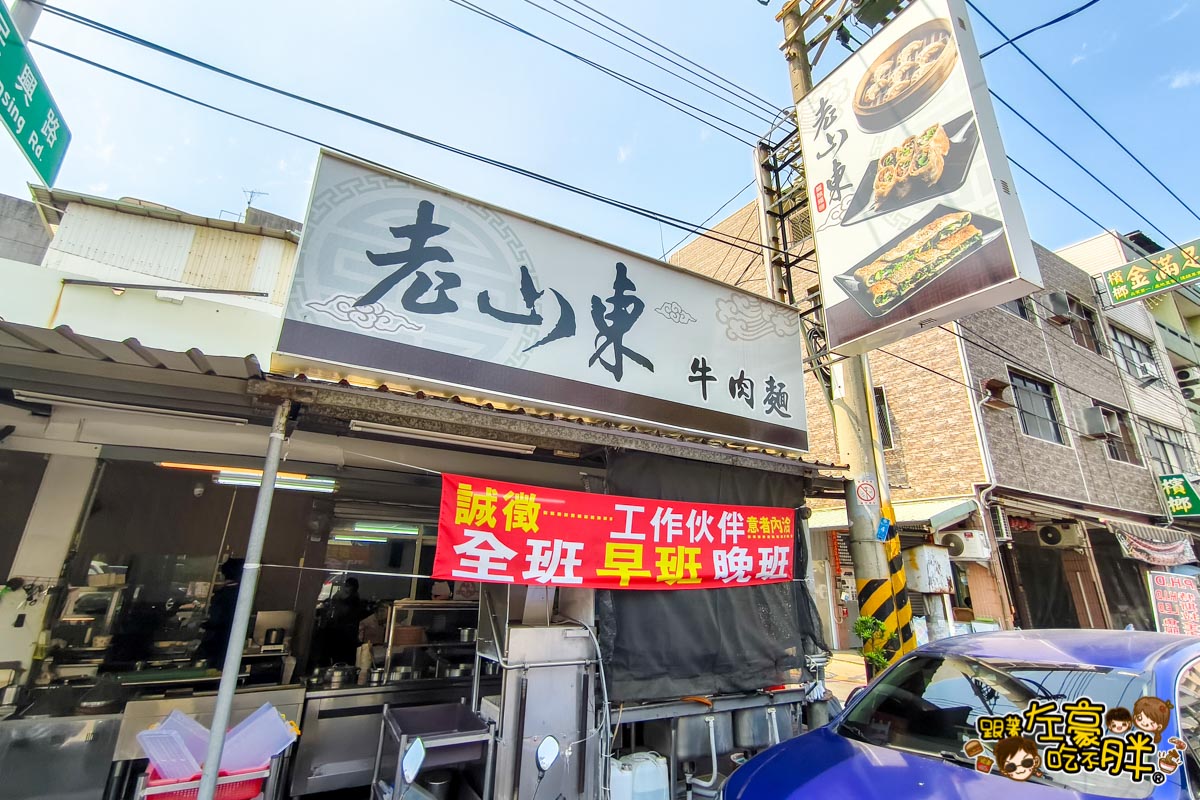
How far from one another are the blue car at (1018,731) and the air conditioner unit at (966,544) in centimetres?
814

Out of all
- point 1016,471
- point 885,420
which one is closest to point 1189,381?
point 1016,471

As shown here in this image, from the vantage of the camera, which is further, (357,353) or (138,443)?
(138,443)

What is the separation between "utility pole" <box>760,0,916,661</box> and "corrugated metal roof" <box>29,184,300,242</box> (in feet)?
31.3

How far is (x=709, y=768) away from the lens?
205 inches

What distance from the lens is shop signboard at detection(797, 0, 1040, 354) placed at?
528 cm

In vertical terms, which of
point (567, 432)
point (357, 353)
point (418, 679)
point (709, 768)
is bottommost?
point (709, 768)

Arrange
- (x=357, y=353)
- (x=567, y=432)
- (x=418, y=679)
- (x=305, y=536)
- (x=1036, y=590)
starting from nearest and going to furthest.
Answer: (x=357, y=353), (x=567, y=432), (x=418, y=679), (x=305, y=536), (x=1036, y=590)

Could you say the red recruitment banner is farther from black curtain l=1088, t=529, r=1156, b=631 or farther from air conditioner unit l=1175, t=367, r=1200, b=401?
air conditioner unit l=1175, t=367, r=1200, b=401

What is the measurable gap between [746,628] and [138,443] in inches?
270

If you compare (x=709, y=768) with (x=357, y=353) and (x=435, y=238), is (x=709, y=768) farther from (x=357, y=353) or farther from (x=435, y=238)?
(x=435, y=238)

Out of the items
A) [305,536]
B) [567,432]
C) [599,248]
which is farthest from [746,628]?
[305,536]

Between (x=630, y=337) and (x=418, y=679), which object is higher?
(x=630, y=337)

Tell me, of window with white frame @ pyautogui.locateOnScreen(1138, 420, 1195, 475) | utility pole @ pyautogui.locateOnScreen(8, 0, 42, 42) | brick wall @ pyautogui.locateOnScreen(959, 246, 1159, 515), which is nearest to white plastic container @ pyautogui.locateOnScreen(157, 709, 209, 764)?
utility pole @ pyautogui.locateOnScreen(8, 0, 42, 42)

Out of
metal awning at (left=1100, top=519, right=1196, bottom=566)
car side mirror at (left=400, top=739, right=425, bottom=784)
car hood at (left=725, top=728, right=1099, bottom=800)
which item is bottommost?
car side mirror at (left=400, top=739, right=425, bottom=784)
